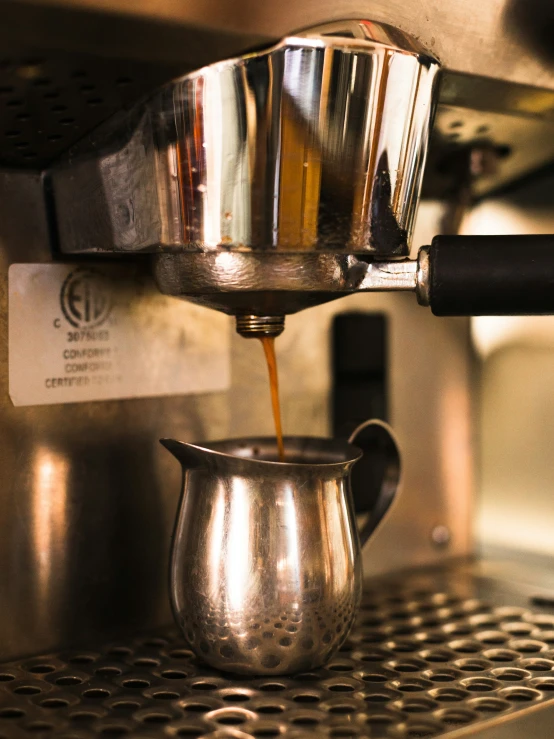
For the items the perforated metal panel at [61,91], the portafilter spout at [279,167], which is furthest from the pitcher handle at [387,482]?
the perforated metal panel at [61,91]

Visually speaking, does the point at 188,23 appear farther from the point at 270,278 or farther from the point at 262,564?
the point at 262,564

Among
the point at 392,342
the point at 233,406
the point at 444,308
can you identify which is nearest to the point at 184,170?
the point at 444,308

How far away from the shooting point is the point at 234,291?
49cm

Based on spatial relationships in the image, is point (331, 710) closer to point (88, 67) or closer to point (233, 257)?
point (233, 257)

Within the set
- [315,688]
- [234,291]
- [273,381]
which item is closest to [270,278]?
[234,291]

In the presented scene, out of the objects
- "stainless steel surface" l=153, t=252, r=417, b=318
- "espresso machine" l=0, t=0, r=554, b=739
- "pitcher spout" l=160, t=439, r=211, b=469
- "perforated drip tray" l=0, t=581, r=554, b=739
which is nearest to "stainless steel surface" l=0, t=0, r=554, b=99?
"espresso machine" l=0, t=0, r=554, b=739

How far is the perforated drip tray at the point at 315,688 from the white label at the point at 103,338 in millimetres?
173

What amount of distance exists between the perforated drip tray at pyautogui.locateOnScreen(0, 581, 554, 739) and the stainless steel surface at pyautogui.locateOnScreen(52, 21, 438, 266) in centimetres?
24

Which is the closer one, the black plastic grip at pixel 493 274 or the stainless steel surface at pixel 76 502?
the black plastic grip at pixel 493 274

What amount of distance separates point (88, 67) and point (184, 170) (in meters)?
0.07

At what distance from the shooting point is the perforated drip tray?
462 millimetres

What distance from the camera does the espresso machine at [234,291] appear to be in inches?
17.4

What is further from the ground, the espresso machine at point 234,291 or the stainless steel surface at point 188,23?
the stainless steel surface at point 188,23

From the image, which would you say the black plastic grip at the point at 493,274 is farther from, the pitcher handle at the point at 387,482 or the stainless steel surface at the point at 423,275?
the pitcher handle at the point at 387,482
